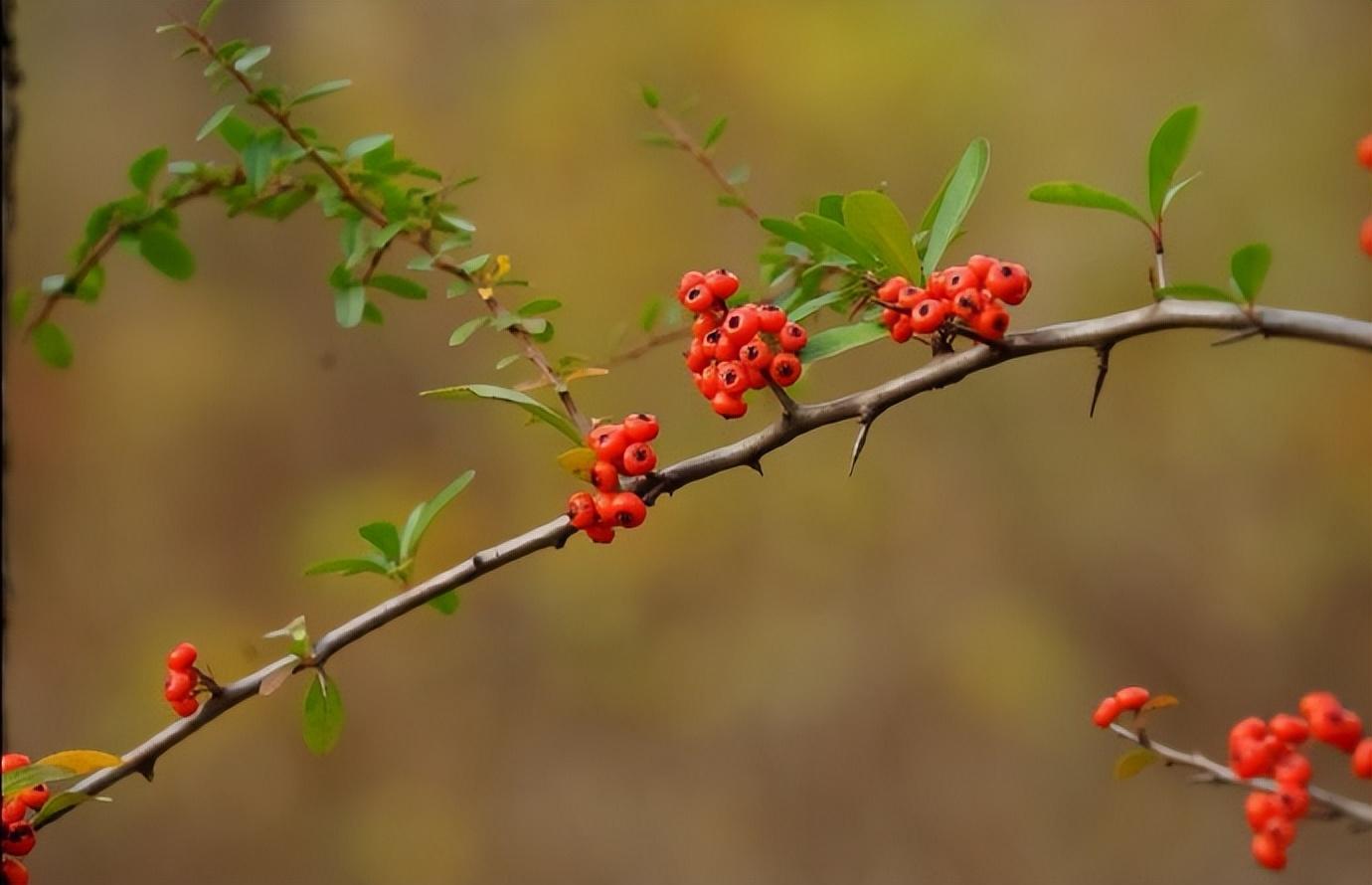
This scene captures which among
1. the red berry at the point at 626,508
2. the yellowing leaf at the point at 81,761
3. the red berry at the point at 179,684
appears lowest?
the yellowing leaf at the point at 81,761

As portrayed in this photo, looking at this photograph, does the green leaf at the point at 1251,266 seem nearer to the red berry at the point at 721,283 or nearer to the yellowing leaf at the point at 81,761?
the red berry at the point at 721,283

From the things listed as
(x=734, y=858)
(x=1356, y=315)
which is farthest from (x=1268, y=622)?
(x=734, y=858)

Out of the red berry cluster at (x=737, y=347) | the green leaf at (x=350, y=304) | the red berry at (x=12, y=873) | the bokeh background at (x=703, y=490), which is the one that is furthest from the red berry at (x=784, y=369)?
the bokeh background at (x=703, y=490)

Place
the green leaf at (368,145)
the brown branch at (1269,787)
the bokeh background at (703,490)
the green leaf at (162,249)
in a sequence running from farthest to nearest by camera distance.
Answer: the bokeh background at (703,490), the green leaf at (162,249), the green leaf at (368,145), the brown branch at (1269,787)

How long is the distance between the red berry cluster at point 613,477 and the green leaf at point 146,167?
0.43 metres

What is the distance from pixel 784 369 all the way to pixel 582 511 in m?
0.12

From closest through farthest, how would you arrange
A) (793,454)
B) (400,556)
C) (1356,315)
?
(400,556) → (1356,315) → (793,454)

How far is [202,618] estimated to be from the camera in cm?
178

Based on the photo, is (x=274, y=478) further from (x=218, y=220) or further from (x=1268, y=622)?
(x=1268, y=622)

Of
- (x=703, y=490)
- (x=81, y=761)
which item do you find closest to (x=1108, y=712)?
(x=81, y=761)

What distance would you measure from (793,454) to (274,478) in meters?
0.78

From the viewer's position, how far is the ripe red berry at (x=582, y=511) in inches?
21.9

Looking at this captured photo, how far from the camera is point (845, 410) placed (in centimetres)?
54

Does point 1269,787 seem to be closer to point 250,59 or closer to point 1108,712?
point 1108,712
